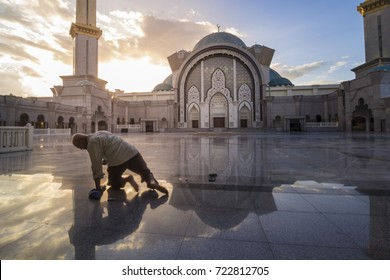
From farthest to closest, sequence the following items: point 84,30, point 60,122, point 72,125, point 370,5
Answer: point 84,30
point 72,125
point 60,122
point 370,5

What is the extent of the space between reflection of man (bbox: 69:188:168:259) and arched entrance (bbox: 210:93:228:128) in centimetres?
3983

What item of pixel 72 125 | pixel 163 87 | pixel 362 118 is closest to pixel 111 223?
pixel 72 125

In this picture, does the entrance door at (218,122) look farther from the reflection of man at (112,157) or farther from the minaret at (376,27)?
the reflection of man at (112,157)

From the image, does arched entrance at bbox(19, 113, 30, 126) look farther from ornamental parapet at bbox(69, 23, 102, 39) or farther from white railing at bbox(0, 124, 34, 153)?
white railing at bbox(0, 124, 34, 153)

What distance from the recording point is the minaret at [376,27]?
28.4 metres

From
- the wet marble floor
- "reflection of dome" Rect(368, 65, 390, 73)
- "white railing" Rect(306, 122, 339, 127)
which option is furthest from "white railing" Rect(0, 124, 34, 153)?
"white railing" Rect(306, 122, 339, 127)

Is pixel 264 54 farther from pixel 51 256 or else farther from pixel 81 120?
pixel 51 256

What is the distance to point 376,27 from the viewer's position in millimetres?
29047

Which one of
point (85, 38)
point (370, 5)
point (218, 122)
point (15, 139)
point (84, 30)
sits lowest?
point (15, 139)

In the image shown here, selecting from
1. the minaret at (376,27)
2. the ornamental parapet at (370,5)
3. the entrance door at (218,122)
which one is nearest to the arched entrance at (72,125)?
the entrance door at (218,122)

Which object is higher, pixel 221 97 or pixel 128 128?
pixel 221 97

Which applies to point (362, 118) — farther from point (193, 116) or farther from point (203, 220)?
point (203, 220)

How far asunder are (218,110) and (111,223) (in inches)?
1615

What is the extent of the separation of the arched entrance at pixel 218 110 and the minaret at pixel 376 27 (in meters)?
23.0
